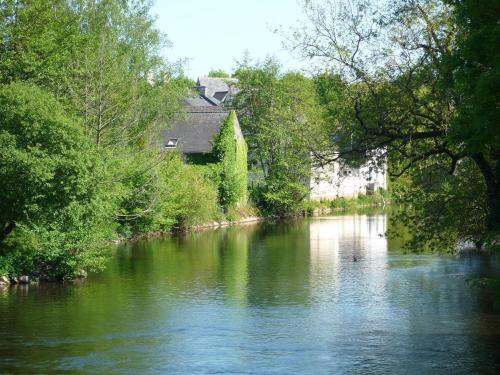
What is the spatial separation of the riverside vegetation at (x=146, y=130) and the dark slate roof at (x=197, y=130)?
17.5 metres

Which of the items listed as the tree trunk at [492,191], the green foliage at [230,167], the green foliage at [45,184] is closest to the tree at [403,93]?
the tree trunk at [492,191]

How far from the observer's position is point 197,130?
213 feet

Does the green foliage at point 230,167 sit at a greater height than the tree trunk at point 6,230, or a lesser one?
greater

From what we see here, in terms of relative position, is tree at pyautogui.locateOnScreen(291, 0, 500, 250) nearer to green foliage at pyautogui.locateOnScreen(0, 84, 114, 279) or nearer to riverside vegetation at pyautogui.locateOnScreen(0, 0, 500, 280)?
riverside vegetation at pyautogui.locateOnScreen(0, 0, 500, 280)

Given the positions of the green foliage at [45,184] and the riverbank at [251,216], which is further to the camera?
the riverbank at [251,216]

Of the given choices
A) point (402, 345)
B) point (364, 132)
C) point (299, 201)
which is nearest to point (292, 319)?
point (402, 345)

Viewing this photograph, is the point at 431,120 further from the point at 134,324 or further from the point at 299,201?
the point at 299,201

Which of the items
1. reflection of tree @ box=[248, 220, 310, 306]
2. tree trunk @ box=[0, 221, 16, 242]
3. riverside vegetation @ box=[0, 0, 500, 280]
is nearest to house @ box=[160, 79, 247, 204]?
reflection of tree @ box=[248, 220, 310, 306]

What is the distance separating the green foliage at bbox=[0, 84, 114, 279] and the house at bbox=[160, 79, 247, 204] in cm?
3075

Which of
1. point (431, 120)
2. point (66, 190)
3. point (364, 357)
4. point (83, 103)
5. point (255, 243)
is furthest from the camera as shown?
point (255, 243)

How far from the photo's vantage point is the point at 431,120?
2145 cm

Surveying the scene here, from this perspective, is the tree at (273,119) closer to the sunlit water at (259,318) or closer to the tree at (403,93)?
the sunlit water at (259,318)

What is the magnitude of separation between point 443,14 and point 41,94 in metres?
14.4

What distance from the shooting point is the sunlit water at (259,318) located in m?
17.9
